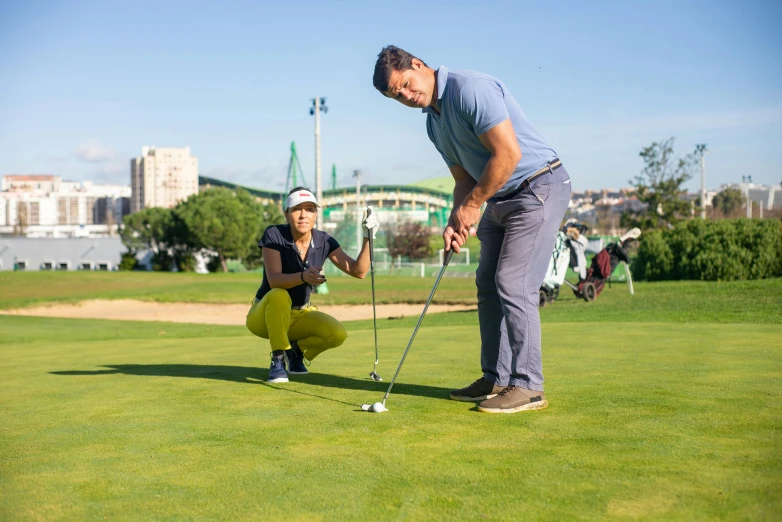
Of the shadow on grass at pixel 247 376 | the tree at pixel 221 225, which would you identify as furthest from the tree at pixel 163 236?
the shadow on grass at pixel 247 376

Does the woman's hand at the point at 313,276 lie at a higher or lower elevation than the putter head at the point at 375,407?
higher

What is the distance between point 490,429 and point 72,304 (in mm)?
26280

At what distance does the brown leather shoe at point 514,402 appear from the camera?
4348 mm

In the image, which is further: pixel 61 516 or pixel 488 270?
pixel 488 270

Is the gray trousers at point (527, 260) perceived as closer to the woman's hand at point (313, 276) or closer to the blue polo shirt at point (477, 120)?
the blue polo shirt at point (477, 120)

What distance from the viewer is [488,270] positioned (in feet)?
16.4

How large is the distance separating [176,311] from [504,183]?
22.8 meters

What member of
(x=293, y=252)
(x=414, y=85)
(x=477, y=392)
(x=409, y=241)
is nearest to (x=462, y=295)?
(x=293, y=252)

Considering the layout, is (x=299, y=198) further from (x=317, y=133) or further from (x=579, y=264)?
(x=317, y=133)

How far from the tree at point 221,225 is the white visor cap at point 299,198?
49565 millimetres

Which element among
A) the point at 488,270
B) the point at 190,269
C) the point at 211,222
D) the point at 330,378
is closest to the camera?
the point at 488,270

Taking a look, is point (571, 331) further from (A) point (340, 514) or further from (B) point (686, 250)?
(B) point (686, 250)

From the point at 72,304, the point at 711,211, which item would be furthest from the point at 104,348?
the point at 711,211

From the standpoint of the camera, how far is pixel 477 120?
441 centimetres
